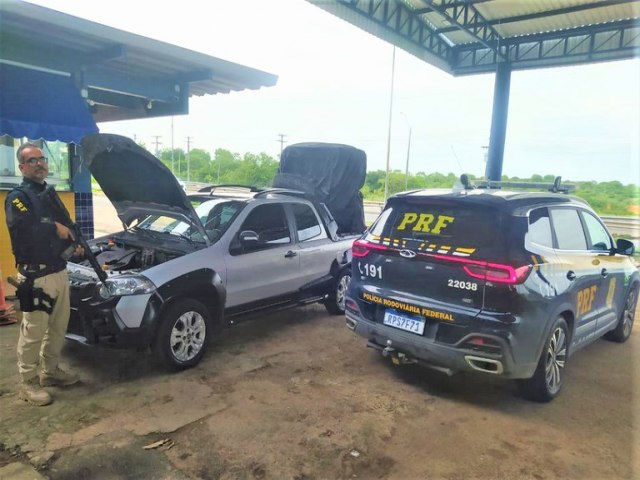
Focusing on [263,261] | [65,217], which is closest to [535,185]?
[263,261]

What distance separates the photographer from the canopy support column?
13.4 metres

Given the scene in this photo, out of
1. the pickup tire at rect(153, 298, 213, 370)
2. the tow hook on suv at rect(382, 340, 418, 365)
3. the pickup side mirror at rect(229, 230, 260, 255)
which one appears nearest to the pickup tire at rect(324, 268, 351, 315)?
the pickup side mirror at rect(229, 230, 260, 255)

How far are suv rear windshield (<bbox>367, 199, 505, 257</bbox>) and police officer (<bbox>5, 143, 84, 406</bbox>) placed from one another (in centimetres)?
263

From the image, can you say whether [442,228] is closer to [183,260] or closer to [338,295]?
[183,260]

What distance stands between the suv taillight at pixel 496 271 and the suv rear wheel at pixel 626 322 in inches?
117

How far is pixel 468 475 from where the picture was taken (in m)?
2.86

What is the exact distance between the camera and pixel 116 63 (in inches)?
298

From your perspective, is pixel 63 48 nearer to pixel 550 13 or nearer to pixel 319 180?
pixel 319 180

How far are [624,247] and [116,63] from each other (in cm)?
769

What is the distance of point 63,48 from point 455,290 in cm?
680

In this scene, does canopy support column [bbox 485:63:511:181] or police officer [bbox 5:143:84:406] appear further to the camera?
canopy support column [bbox 485:63:511:181]

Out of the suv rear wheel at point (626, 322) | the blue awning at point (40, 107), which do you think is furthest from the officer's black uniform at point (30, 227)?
the suv rear wheel at point (626, 322)

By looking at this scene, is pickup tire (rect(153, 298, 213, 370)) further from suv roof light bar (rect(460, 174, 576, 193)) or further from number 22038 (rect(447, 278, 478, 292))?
suv roof light bar (rect(460, 174, 576, 193))

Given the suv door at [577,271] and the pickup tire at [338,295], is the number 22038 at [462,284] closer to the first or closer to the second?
the suv door at [577,271]
